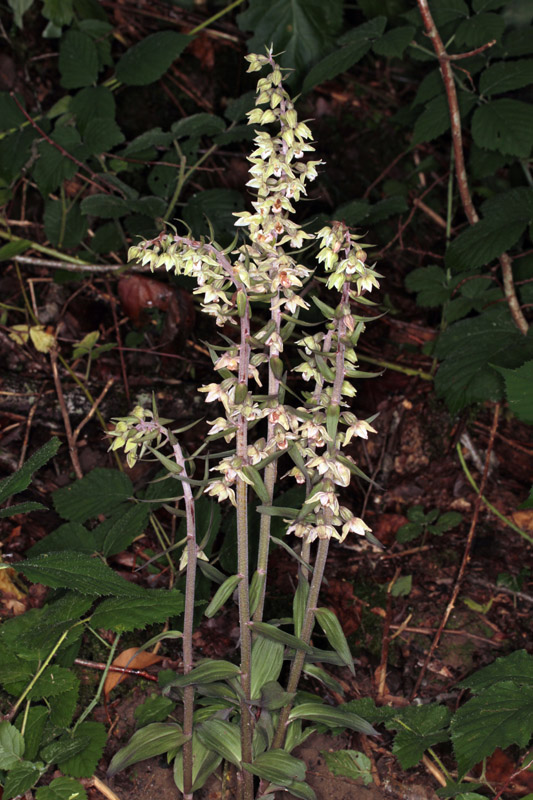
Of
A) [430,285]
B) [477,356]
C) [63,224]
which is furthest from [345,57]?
[63,224]

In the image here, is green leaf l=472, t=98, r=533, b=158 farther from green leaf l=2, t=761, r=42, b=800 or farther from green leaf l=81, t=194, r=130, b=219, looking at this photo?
green leaf l=2, t=761, r=42, b=800

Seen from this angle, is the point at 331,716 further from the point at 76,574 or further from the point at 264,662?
the point at 76,574

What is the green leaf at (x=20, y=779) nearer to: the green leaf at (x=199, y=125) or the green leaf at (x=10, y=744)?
the green leaf at (x=10, y=744)

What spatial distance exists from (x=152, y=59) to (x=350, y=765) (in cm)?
294

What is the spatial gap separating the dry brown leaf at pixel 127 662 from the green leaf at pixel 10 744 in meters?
0.44

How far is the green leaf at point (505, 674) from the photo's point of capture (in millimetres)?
1904

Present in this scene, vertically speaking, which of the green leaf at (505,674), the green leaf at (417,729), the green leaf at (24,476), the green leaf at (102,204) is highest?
the green leaf at (102,204)

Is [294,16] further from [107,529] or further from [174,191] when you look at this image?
[107,529]

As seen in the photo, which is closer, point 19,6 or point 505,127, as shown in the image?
point 505,127

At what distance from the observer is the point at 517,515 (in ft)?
10.1

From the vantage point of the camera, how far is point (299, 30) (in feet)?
11.2

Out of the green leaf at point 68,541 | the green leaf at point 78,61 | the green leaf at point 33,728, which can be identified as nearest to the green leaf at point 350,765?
the green leaf at point 33,728

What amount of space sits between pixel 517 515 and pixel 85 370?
2.00m

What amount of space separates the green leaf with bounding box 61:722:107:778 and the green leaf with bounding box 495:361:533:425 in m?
1.44
